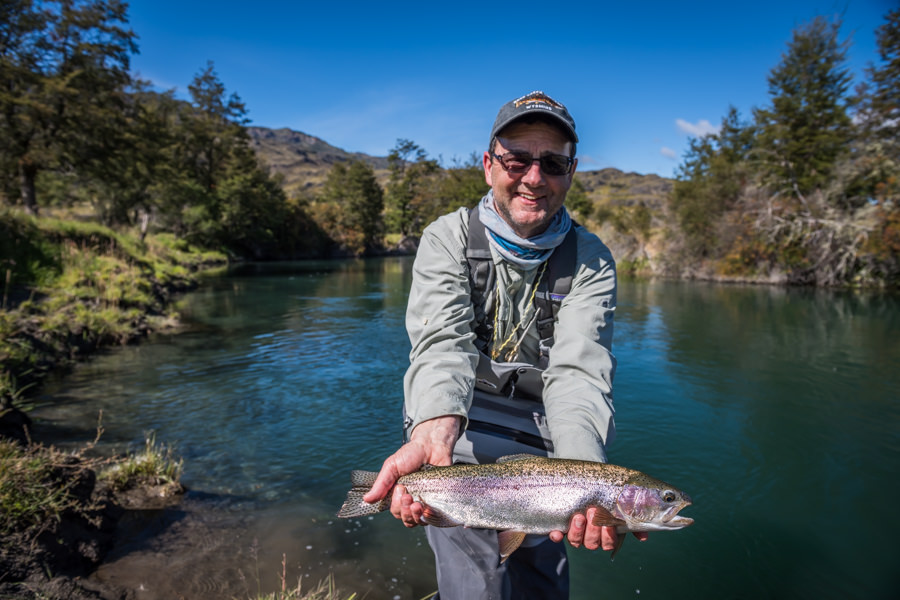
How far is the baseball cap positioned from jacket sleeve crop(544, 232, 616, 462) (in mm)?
760

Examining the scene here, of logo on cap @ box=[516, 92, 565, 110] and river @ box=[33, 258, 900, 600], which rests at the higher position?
logo on cap @ box=[516, 92, 565, 110]

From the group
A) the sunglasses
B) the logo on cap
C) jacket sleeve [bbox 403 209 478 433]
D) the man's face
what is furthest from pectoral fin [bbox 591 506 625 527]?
the logo on cap

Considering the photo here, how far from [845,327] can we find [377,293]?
70.8 feet

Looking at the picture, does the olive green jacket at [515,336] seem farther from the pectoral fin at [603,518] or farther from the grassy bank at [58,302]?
the grassy bank at [58,302]

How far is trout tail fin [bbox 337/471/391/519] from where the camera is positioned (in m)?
2.37

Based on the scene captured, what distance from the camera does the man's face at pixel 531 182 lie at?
2992 millimetres

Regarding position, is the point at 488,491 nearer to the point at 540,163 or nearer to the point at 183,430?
the point at 540,163

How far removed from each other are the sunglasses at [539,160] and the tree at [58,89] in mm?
29681

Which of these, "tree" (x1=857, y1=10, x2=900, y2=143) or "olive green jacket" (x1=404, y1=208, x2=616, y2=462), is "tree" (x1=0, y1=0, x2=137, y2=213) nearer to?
"olive green jacket" (x1=404, y1=208, x2=616, y2=462)

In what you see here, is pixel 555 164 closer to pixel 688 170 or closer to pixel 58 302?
pixel 58 302

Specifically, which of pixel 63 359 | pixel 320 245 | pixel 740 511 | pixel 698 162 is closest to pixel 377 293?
pixel 63 359

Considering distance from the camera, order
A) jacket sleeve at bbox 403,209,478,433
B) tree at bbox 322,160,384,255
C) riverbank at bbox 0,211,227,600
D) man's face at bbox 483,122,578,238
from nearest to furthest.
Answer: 1. jacket sleeve at bbox 403,209,478,433
2. man's face at bbox 483,122,578,238
3. riverbank at bbox 0,211,227,600
4. tree at bbox 322,160,384,255

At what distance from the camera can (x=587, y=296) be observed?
3.05m

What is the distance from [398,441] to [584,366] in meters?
5.86
